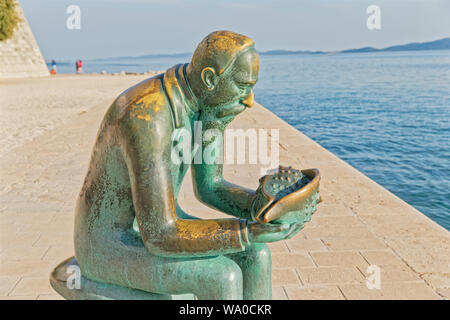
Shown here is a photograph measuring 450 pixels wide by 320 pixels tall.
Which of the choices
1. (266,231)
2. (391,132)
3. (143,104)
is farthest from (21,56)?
(266,231)

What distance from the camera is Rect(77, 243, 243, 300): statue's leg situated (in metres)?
2.06

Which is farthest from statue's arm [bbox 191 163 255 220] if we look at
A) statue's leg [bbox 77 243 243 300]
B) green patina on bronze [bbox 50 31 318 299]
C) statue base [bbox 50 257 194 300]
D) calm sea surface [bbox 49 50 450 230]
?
calm sea surface [bbox 49 50 450 230]

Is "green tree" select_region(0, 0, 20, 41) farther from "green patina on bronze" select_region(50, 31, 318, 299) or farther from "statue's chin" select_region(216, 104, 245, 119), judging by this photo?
"statue's chin" select_region(216, 104, 245, 119)

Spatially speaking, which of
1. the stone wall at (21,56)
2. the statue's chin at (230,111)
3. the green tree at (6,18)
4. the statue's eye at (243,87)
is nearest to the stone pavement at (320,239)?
the statue's chin at (230,111)

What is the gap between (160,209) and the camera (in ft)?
6.58

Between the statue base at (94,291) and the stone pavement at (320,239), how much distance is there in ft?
4.60

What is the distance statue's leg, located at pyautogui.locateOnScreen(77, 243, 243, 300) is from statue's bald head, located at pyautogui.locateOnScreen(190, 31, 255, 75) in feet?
2.51

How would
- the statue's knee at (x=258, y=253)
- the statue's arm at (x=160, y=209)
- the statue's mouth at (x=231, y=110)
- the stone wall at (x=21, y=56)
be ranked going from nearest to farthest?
1. the statue's arm at (x=160, y=209)
2. the statue's mouth at (x=231, y=110)
3. the statue's knee at (x=258, y=253)
4. the stone wall at (x=21, y=56)

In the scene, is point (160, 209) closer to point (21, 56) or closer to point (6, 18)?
point (6, 18)

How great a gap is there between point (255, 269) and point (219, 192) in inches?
15.8

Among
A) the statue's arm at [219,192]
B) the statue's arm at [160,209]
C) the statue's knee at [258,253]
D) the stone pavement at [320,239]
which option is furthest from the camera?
the stone pavement at [320,239]

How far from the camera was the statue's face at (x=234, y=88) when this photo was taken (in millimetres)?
2043

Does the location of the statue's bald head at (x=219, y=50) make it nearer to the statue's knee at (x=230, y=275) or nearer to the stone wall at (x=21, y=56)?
the statue's knee at (x=230, y=275)

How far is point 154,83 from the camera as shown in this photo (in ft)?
7.07
